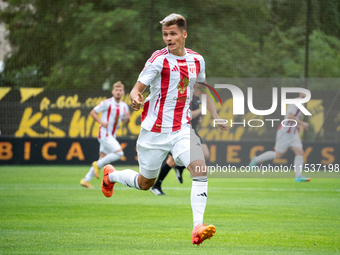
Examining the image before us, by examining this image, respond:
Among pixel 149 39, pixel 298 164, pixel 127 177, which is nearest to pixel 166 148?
pixel 127 177

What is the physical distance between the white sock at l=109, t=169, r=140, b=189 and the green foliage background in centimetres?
1183

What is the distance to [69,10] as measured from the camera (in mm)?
22375

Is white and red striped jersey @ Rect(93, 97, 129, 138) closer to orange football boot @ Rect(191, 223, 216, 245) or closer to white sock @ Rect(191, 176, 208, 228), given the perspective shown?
white sock @ Rect(191, 176, 208, 228)

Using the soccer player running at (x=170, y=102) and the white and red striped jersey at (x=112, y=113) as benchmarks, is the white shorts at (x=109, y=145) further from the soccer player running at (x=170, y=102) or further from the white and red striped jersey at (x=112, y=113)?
the soccer player running at (x=170, y=102)

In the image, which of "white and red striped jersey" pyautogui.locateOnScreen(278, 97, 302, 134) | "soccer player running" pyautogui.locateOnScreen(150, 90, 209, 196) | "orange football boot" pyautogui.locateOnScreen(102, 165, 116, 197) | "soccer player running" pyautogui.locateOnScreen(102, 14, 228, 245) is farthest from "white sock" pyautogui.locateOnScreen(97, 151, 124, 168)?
"soccer player running" pyautogui.locateOnScreen(102, 14, 228, 245)

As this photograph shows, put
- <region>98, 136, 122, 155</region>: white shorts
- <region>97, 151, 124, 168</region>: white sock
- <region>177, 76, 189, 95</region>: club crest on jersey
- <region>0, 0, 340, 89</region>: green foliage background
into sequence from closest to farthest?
<region>177, 76, 189, 95</region>: club crest on jersey → <region>97, 151, 124, 168</region>: white sock → <region>98, 136, 122, 155</region>: white shorts → <region>0, 0, 340, 89</region>: green foliage background

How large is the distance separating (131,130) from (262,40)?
6.60 m

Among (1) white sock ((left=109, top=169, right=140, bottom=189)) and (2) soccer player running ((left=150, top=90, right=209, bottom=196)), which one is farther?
(2) soccer player running ((left=150, top=90, right=209, bottom=196))

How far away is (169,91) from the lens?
614 cm

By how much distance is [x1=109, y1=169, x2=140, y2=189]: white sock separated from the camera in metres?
6.63

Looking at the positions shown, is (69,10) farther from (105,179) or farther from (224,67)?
(105,179)

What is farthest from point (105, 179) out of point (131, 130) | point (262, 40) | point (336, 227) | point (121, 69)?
point (262, 40)

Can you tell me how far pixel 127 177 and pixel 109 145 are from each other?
19.3 feet

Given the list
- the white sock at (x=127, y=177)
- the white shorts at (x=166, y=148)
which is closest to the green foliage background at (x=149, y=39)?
the white sock at (x=127, y=177)
